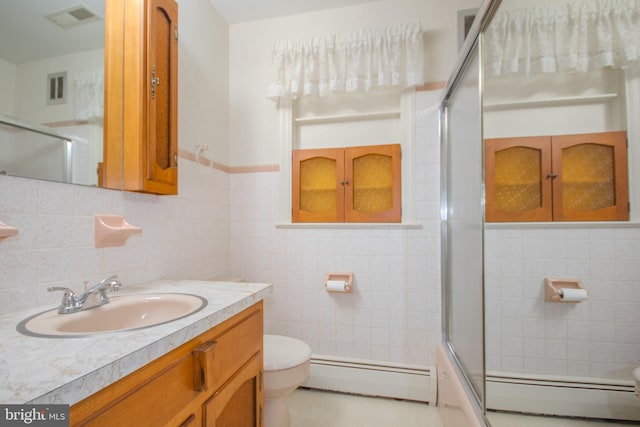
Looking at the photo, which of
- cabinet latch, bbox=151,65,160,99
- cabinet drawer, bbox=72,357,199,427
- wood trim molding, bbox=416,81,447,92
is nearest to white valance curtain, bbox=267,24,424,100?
wood trim molding, bbox=416,81,447,92

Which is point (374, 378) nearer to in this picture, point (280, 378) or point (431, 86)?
point (280, 378)

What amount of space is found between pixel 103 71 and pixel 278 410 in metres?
1.73

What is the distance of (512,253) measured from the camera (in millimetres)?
1610

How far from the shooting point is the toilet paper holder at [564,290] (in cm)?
141

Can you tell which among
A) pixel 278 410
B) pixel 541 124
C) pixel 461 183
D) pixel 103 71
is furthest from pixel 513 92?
pixel 278 410

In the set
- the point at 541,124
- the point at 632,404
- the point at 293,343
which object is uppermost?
the point at 541,124

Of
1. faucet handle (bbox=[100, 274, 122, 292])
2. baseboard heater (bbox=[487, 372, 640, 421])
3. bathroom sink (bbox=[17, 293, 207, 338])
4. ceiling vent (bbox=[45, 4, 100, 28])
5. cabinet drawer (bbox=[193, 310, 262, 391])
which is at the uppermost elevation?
ceiling vent (bbox=[45, 4, 100, 28])

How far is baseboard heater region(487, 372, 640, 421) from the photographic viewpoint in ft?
4.38

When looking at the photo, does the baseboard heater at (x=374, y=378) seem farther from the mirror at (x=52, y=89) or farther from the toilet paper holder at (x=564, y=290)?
the mirror at (x=52, y=89)

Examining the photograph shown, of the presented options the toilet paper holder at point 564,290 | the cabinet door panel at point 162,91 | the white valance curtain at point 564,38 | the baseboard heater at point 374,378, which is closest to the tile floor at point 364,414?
the baseboard heater at point 374,378

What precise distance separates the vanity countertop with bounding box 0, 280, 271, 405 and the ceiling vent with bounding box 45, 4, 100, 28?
1.01 m

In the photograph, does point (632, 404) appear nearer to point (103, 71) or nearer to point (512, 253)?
point (512, 253)

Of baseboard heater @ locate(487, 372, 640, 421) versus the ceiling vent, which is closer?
the ceiling vent

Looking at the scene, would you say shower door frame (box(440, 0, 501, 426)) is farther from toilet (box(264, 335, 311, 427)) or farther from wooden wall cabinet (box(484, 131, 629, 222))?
toilet (box(264, 335, 311, 427))
